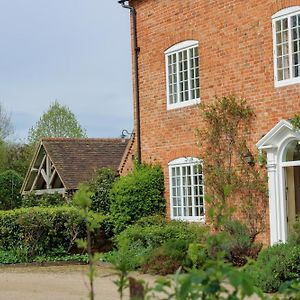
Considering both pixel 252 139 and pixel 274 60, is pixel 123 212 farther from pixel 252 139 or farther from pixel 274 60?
pixel 274 60

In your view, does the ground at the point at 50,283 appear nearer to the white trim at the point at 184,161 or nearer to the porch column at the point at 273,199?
the porch column at the point at 273,199

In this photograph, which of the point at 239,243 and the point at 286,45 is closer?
the point at 239,243

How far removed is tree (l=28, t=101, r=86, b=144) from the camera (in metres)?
51.2

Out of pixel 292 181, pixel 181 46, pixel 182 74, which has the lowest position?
pixel 292 181

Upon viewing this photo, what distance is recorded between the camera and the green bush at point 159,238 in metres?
15.5

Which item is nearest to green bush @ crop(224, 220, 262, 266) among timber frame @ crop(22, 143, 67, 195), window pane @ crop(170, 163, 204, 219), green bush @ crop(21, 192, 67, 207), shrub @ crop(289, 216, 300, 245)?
shrub @ crop(289, 216, 300, 245)

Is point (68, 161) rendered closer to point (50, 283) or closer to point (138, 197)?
point (138, 197)

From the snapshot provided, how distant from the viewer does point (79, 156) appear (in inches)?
1147

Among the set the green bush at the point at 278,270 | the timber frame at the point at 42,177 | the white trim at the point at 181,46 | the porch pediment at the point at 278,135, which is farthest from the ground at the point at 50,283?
the timber frame at the point at 42,177

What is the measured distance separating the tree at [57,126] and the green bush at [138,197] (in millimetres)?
31729

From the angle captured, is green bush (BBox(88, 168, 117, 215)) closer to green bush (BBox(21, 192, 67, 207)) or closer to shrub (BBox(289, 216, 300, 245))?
green bush (BBox(21, 192, 67, 207))

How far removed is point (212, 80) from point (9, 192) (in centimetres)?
1953

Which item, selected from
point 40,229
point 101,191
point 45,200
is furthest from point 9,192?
point 40,229

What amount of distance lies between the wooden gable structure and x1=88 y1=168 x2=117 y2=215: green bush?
4928 mm
